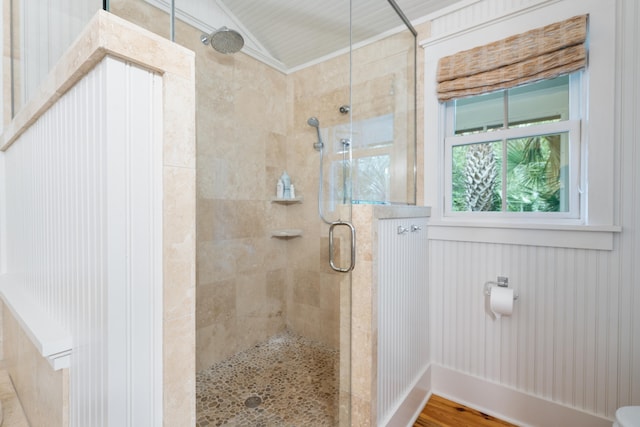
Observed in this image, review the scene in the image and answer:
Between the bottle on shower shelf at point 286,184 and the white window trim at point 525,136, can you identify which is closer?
the white window trim at point 525,136

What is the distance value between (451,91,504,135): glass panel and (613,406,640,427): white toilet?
4.56 feet

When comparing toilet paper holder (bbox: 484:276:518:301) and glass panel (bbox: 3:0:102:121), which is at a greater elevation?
glass panel (bbox: 3:0:102:121)

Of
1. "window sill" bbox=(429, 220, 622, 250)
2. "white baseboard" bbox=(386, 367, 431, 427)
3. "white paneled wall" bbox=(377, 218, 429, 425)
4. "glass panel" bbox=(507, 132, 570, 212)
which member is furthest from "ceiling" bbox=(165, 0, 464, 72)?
"white baseboard" bbox=(386, 367, 431, 427)

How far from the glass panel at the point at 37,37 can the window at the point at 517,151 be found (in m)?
1.81

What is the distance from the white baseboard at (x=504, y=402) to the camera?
1402mm

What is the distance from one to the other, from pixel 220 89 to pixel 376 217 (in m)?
0.95

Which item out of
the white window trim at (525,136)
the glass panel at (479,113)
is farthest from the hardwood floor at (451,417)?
the glass panel at (479,113)

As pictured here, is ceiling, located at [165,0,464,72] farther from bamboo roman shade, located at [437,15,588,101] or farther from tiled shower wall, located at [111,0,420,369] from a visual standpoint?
bamboo roman shade, located at [437,15,588,101]

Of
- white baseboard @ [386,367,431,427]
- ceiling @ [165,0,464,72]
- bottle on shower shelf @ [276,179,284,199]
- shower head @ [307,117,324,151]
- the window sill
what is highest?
ceiling @ [165,0,464,72]

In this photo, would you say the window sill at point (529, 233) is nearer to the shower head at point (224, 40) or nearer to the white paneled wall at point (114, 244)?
the shower head at point (224, 40)

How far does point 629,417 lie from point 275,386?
1.48m

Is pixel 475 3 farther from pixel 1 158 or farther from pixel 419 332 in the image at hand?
pixel 1 158

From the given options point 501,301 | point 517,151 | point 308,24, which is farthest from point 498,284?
point 308,24

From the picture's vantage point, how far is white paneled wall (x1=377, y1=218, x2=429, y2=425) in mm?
1282
